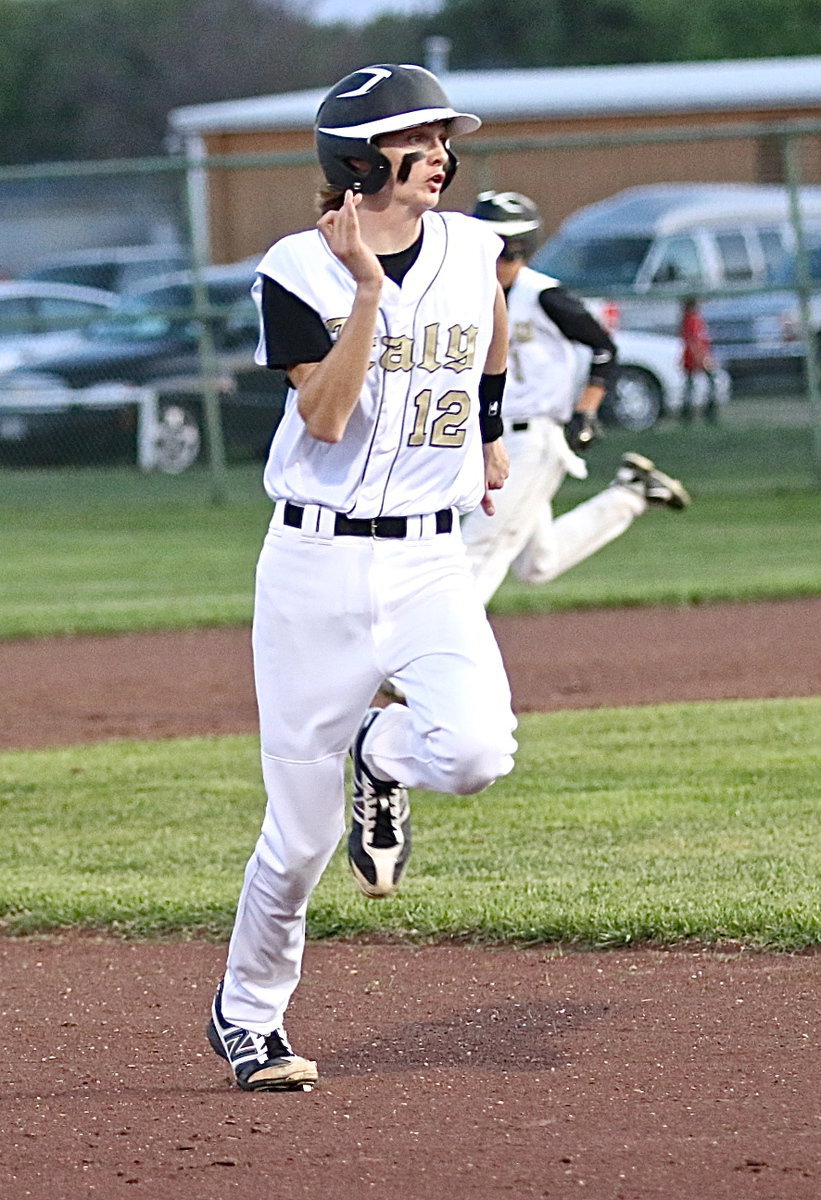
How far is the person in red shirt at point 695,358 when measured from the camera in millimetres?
16406

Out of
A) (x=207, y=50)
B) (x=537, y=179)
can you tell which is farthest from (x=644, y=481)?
(x=207, y=50)

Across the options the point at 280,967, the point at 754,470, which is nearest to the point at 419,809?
the point at 280,967

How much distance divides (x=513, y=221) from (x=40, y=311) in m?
9.88

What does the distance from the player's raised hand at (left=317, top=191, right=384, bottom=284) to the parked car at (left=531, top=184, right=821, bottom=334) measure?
13.3 metres

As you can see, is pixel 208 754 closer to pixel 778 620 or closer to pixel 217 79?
pixel 778 620

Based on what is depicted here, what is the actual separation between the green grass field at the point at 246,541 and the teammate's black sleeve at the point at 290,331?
746cm

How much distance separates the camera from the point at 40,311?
712 inches

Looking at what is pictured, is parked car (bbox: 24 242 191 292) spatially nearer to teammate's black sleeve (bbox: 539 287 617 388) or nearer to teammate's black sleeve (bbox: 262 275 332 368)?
teammate's black sleeve (bbox: 539 287 617 388)

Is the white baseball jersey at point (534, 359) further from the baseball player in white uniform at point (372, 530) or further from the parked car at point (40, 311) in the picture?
the parked car at point (40, 311)

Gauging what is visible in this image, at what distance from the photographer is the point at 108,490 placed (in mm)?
17297

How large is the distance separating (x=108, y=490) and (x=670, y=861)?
11.8 m

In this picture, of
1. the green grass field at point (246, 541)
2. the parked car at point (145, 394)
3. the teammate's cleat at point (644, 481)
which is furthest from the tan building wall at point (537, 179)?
the teammate's cleat at point (644, 481)

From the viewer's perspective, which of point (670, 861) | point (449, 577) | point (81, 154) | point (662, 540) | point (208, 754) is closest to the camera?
point (449, 577)

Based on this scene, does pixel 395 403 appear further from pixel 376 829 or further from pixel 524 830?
pixel 524 830
